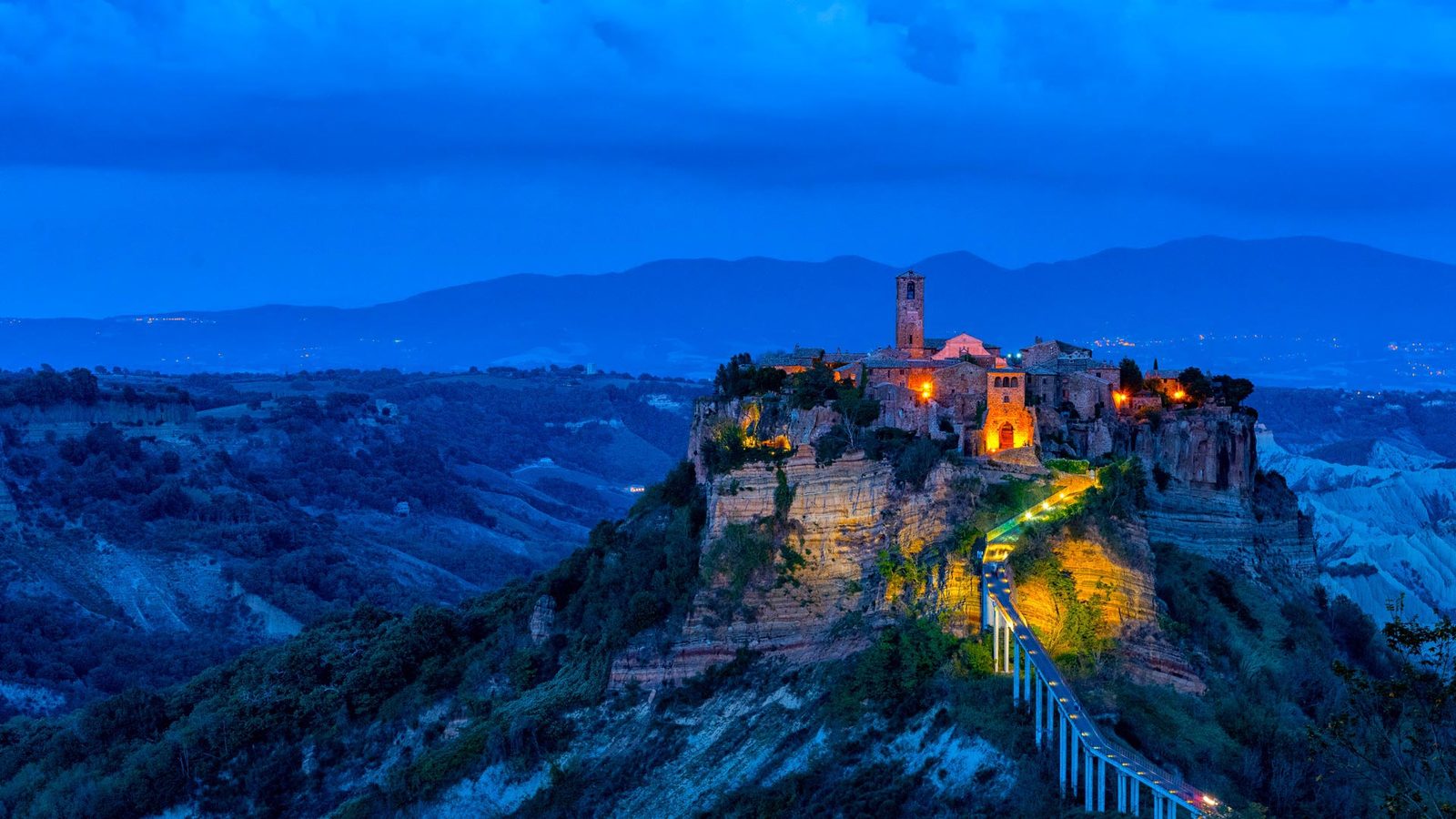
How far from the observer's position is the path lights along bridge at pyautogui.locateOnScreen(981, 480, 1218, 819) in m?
24.7

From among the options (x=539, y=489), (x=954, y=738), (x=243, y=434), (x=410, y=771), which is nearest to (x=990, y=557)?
(x=954, y=738)

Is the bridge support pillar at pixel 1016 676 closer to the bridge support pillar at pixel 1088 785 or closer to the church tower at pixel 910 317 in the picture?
the bridge support pillar at pixel 1088 785

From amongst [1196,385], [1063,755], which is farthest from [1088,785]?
[1196,385]

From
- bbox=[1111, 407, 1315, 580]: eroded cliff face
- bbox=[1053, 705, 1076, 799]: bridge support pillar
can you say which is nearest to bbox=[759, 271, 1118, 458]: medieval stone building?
bbox=[1111, 407, 1315, 580]: eroded cliff face

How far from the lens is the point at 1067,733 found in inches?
1062

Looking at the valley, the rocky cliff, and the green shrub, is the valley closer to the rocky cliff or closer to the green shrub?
the rocky cliff

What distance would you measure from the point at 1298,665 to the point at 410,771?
949 inches

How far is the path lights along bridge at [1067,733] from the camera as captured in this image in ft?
81.1

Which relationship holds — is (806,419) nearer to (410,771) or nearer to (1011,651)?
(1011,651)

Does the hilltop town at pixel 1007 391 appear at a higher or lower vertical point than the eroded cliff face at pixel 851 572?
higher

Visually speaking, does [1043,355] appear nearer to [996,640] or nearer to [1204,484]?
[1204,484]

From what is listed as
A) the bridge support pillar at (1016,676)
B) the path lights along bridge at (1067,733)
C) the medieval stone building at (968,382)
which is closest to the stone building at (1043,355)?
the medieval stone building at (968,382)

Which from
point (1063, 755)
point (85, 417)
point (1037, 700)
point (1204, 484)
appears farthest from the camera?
point (85, 417)

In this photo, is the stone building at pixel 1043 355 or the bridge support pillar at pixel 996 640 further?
the stone building at pixel 1043 355
